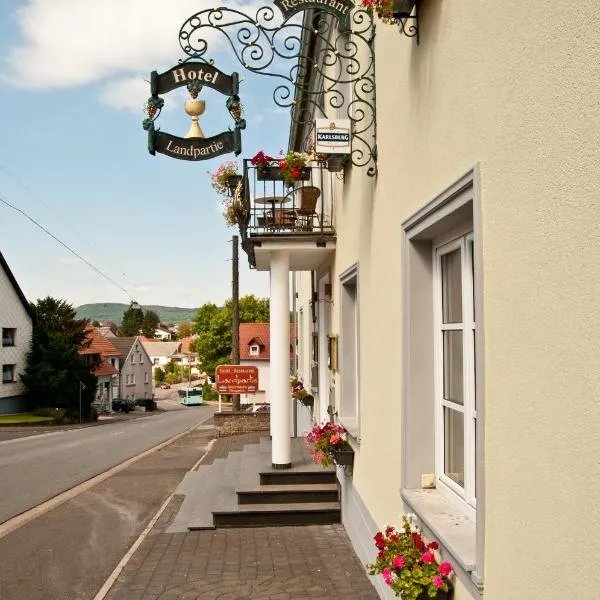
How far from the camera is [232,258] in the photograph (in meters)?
23.5

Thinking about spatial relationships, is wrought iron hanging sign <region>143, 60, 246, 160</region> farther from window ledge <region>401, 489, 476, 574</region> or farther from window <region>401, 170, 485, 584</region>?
window ledge <region>401, 489, 476, 574</region>

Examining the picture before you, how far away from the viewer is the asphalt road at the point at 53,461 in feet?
38.4

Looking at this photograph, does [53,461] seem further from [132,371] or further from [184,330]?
[184,330]

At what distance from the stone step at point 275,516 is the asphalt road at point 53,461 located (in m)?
3.67

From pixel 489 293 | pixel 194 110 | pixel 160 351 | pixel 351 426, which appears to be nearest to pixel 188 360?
pixel 160 351

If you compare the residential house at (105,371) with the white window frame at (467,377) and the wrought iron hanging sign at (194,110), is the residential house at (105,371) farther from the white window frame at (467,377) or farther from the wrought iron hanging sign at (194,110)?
the white window frame at (467,377)

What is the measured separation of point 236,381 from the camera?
68.6 feet

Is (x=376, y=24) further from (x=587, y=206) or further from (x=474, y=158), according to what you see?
(x=587, y=206)

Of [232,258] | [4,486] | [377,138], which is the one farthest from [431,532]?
[232,258]

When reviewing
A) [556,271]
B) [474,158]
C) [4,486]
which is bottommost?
[4,486]

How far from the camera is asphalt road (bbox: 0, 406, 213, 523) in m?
11.7

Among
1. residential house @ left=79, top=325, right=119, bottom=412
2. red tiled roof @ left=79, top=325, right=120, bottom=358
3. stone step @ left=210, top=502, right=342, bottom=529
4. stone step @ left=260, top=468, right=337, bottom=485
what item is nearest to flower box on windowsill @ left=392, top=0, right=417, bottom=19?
stone step @ left=210, top=502, right=342, bottom=529

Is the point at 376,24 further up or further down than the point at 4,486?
further up

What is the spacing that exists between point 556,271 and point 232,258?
849 inches
